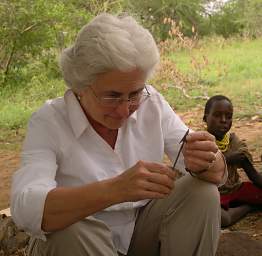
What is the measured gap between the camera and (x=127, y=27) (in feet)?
5.85

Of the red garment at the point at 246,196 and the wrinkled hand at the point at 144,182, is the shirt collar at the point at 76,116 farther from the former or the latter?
the red garment at the point at 246,196

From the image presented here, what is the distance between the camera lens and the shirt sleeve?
1636 millimetres

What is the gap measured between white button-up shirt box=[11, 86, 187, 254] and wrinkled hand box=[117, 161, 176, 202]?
252mm

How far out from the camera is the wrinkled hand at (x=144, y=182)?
1.57 meters

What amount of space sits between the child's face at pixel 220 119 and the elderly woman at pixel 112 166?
1.24m

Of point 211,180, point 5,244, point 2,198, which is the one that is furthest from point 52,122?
point 2,198

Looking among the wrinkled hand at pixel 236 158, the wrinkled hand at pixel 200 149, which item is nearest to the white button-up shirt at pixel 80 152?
the wrinkled hand at pixel 200 149

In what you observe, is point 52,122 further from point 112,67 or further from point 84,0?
point 84,0

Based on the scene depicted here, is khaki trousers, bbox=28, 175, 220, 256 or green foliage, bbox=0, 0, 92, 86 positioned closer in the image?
khaki trousers, bbox=28, 175, 220, 256

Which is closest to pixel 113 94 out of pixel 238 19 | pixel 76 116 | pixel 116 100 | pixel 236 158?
pixel 116 100

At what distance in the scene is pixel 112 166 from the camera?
1930 mm

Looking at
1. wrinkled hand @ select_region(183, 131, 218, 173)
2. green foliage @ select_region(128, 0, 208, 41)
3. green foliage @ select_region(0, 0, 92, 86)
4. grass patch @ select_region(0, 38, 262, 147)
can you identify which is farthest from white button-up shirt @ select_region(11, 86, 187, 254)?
green foliage @ select_region(128, 0, 208, 41)

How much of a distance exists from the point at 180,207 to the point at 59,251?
0.50 m

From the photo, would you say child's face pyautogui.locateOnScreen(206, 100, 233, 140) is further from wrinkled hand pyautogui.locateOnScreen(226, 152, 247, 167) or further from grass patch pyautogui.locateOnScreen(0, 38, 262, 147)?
grass patch pyautogui.locateOnScreen(0, 38, 262, 147)
